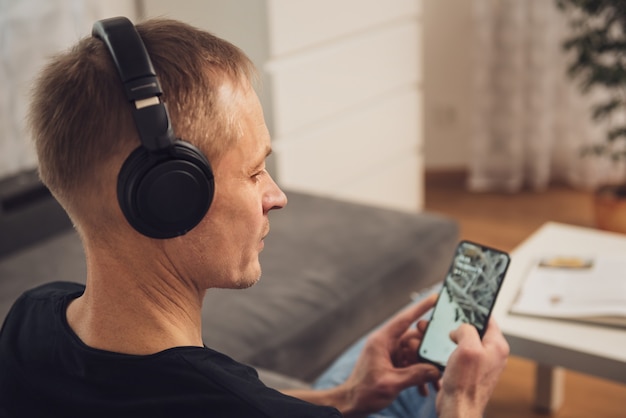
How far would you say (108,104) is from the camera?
89 cm

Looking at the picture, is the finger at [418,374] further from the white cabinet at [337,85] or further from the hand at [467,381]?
the white cabinet at [337,85]

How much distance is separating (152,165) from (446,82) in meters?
3.48

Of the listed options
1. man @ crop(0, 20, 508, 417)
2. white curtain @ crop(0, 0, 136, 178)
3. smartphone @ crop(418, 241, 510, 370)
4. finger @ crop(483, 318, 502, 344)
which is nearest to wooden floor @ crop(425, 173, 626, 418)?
smartphone @ crop(418, 241, 510, 370)

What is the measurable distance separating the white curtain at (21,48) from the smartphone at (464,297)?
68.2 inches

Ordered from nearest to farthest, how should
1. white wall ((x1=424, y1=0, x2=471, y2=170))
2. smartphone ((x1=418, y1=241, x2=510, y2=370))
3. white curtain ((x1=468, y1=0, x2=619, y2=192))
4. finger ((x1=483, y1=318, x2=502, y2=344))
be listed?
finger ((x1=483, y1=318, x2=502, y2=344)) → smartphone ((x1=418, y1=241, x2=510, y2=370)) → white curtain ((x1=468, y1=0, x2=619, y2=192)) → white wall ((x1=424, y1=0, x2=471, y2=170))

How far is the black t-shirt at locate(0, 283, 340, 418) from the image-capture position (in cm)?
90

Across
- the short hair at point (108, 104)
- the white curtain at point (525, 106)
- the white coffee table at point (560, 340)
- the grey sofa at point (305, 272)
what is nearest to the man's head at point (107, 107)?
the short hair at point (108, 104)

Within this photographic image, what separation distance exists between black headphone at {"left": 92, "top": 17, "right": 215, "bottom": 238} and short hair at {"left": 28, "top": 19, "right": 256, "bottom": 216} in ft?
0.08

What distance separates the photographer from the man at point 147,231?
2.94 feet

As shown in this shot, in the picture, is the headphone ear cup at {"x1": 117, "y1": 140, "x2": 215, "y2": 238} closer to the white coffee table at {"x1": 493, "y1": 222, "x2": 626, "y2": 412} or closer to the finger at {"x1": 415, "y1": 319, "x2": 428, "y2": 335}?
the finger at {"x1": 415, "y1": 319, "x2": 428, "y2": 335}

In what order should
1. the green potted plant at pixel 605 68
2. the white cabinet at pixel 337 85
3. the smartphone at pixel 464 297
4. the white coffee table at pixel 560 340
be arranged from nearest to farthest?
the smartphone at pixel 464 297 < the white coffee table at pixel 560 340 < the white cabinet at pixel 337 85 < the green potted plant at pixel 605 68

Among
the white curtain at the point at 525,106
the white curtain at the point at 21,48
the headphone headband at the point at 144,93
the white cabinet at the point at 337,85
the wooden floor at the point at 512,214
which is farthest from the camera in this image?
the white curtain at the point at 525,106

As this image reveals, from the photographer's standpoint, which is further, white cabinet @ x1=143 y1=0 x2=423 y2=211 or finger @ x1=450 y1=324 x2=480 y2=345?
white cabinet @ x1=143 y1=0 x2=423 y2=211

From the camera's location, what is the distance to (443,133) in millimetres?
4305
